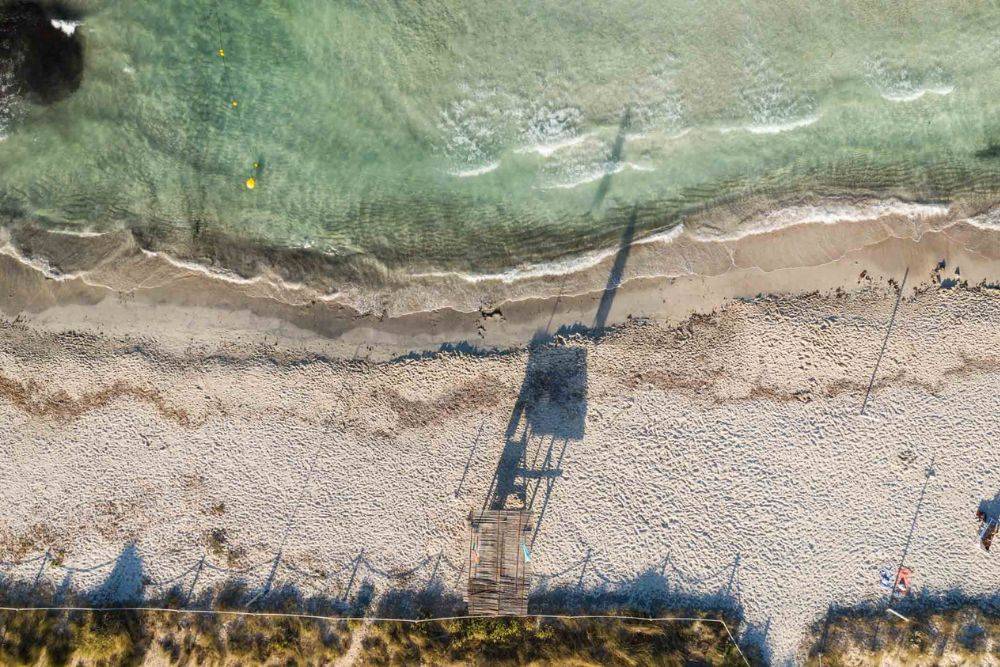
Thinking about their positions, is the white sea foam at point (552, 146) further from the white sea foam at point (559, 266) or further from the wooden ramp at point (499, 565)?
the wooden ramp at point (499, 565)

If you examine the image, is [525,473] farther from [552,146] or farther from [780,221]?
[780,221]

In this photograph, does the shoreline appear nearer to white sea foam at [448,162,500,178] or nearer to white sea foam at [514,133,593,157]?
white sea foam at [448,162,500,178]

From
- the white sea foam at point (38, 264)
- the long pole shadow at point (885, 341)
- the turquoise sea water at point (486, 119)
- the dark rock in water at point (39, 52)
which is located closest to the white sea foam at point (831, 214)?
the turquoise sea water at point (486, 119)

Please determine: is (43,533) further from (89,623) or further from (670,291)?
(670,291)

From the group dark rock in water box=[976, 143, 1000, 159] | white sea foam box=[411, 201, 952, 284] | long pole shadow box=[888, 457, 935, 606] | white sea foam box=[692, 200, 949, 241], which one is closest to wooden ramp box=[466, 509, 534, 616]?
white sea foam box=[411, 201, 952, 284]

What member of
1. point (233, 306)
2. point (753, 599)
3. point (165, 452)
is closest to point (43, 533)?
point (165, 452)

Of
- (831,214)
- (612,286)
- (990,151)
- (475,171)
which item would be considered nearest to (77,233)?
(475,171)
